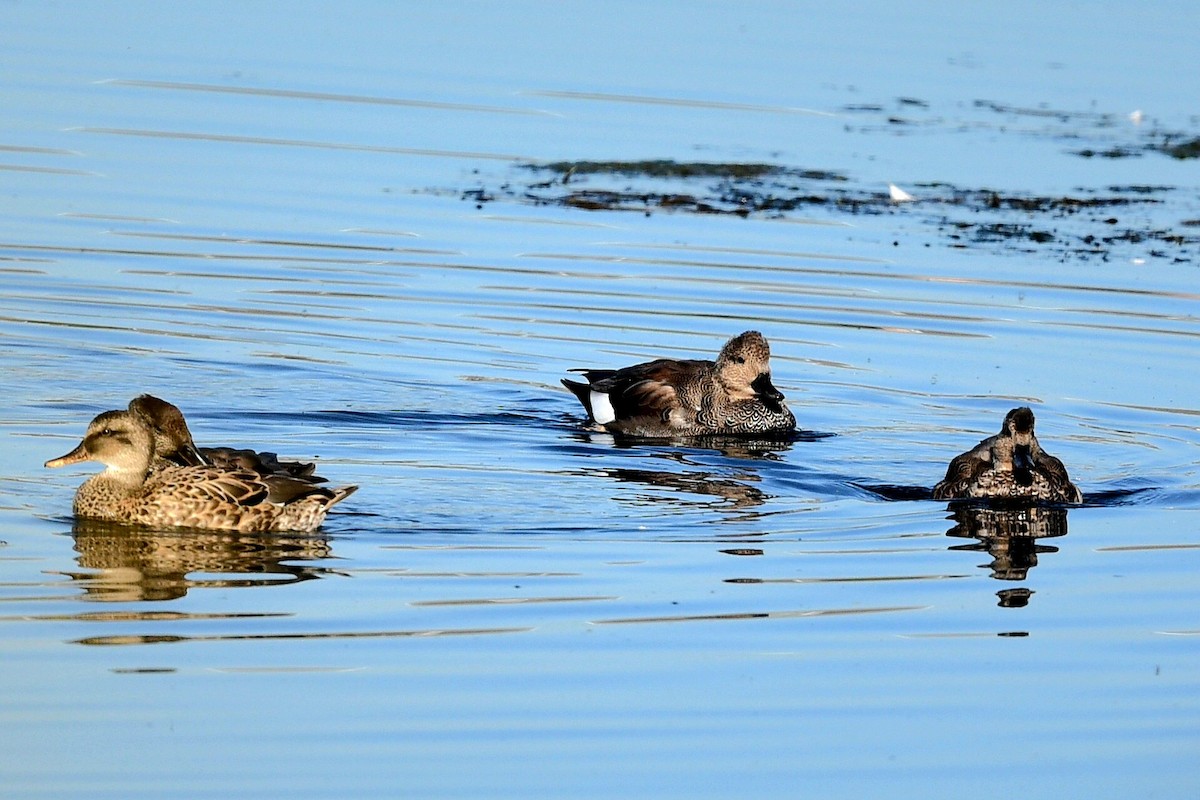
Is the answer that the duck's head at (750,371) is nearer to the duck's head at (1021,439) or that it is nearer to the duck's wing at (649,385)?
the duck's wing at (649,385)

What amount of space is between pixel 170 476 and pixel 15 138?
11018mm

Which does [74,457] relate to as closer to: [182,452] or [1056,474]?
[182,452]

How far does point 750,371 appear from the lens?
1456 centimetres

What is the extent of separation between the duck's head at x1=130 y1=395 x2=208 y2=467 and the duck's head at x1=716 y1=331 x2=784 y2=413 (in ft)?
14.8

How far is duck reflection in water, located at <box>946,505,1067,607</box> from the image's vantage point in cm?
1037

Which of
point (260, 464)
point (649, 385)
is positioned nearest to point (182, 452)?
point (260, 464)

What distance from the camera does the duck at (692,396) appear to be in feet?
47.0

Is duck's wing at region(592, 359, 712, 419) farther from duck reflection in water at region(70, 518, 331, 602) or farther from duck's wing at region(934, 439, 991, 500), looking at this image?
duck reflection in water at region(70, 518, 331, 602)

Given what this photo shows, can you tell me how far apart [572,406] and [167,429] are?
3.89 metres

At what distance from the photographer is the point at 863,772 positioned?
23.6 ft

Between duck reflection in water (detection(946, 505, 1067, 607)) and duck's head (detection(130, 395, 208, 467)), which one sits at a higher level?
duck's head (detection(130, 395, 208, 467))

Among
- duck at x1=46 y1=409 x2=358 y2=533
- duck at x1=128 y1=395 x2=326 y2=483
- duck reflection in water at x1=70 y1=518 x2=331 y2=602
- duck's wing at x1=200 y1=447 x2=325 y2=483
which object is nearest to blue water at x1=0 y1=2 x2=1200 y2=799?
duck reflection in water at x1=70 y1=518 x2=331 y2=602

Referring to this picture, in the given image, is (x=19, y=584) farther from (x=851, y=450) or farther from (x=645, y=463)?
(x=851, y=450)

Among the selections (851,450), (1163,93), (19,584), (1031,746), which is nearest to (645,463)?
(851,450)
